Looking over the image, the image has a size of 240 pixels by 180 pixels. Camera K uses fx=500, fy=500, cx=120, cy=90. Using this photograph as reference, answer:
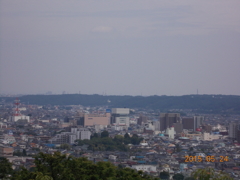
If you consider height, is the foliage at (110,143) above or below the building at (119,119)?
below

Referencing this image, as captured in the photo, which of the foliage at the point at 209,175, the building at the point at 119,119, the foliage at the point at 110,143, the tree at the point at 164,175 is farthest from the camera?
the building at the point at 119,119

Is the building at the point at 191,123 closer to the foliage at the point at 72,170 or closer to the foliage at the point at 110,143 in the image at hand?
the foliage at the point at 110,143

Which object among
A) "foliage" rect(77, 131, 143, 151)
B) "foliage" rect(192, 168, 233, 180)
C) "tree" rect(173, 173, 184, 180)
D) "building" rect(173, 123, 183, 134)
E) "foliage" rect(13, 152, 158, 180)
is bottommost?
"tree" rect(173, 173, 184, 180)

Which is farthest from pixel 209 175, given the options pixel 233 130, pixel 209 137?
pixel 233 130

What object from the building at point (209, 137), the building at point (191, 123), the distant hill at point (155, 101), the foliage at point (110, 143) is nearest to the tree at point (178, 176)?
the foliage at point (110, 143)

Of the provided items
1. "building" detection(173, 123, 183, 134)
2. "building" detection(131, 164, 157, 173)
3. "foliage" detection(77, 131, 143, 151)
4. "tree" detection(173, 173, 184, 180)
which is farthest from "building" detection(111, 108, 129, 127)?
"tree" detection(173, 173, 184, 180)

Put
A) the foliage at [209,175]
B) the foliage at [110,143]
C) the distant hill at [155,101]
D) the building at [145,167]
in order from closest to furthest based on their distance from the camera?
the foliage at [209,175], the building at [145,167], the foliage at [110,143], the distant hill at [155,101]

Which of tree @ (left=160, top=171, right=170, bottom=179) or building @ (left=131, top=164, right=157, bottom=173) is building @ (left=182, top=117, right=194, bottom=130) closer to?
building @ (left=131, top=164, right=157, bottom=173)

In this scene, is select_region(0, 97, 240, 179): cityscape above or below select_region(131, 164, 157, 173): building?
above

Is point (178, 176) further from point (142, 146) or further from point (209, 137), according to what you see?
point (209, 137)
